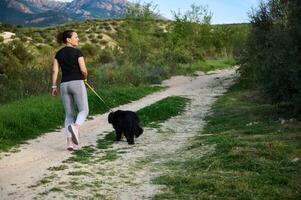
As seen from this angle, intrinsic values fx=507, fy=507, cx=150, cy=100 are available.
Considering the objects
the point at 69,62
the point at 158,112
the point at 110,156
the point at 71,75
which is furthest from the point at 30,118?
the point at 158,112

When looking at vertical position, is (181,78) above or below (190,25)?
below

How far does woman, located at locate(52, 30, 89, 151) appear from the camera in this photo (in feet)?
33.6

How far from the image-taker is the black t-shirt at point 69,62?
10203mm

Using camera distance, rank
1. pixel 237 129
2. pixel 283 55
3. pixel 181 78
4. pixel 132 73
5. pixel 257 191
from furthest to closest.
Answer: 1. pixel 181 78
2. pixel 132 73
3. pixel 283 55
4. pixel 237 129
5. pixel 257 191

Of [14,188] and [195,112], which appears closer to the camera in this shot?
[14,188]

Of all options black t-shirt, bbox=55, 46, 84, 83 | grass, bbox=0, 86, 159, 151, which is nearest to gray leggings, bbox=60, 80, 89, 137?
black t-shirt, bbox=55, 46, 84, 83

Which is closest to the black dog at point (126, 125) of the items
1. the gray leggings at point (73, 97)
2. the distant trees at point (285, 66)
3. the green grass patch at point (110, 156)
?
the green grass patch at point (110, 156)

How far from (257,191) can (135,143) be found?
488 centimetres

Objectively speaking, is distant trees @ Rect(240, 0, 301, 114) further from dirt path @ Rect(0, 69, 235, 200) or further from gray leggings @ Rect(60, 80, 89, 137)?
gray leggings @ Rect(60, 80, 89, 137)

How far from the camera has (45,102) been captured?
16062 millimetres

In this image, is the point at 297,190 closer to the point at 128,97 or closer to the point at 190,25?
the point at 128,97

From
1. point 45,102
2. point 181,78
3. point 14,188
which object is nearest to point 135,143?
point 14,188

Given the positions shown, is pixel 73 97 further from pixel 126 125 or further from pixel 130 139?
pixel 130 139

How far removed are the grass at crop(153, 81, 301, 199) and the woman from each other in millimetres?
2311
